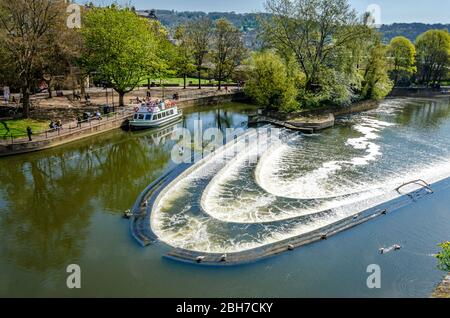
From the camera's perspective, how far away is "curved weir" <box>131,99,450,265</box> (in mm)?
Answer: 22766

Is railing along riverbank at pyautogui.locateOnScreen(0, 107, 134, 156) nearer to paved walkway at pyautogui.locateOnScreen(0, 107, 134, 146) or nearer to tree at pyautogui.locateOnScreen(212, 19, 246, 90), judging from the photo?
paved walkway at pyautogui.locateOnScreen(0, 107, 134, 146)

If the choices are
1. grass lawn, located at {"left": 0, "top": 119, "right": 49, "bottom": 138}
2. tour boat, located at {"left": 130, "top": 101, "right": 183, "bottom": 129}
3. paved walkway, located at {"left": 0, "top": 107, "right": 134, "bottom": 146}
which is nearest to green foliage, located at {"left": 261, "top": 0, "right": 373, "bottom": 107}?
tour boat, located at {"left": 130, "top": 101, "right": 183, "bottom": 129}

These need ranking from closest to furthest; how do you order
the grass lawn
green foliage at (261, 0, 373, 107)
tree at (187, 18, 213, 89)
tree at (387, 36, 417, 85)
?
the grass lawn
green foliage at (261, 0, 373, 107)
tree at (187, 18, 213, 89)
tree at (387, 36, 417, 85)

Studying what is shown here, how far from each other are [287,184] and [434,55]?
3216 inches

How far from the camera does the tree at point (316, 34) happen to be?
200 feet

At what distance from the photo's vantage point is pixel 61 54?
4728cm

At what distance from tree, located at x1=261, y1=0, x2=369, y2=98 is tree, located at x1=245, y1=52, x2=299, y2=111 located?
800cm

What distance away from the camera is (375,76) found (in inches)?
2746

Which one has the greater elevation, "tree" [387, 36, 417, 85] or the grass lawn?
"tree" [387, 36, 417, 85]

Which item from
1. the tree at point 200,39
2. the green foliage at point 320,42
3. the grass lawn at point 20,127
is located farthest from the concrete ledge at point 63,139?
the tree at point 200,39

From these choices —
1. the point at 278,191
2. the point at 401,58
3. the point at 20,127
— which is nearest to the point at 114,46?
the point at 20,127
